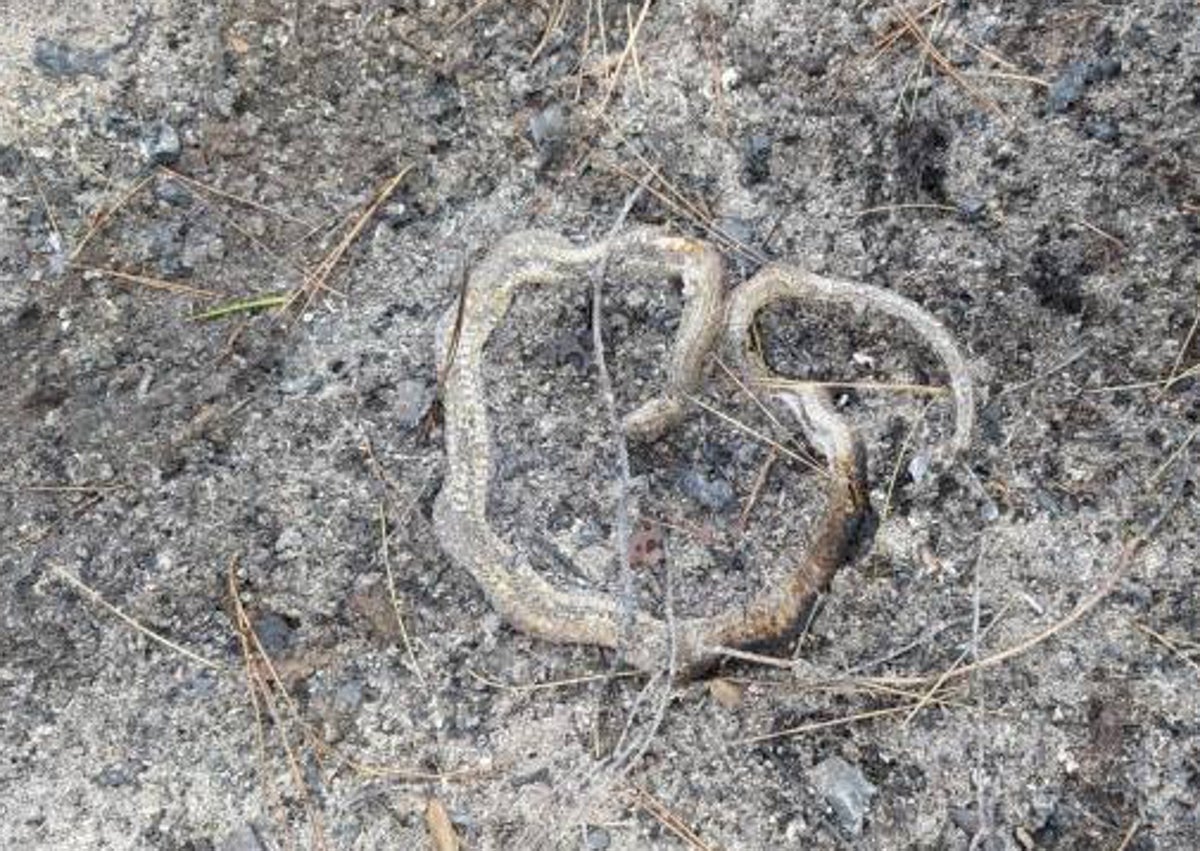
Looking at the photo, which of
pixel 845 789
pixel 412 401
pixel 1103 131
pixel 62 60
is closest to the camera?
pixel 845 789

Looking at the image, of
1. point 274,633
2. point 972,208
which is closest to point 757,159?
point 972,208

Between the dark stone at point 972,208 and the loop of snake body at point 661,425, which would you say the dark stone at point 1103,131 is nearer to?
the dark stone at point 972,208

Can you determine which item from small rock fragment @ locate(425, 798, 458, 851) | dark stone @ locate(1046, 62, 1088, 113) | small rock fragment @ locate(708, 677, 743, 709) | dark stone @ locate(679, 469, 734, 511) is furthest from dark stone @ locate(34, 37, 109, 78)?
dark stone @ locate(1046, 62, 1088, 113)

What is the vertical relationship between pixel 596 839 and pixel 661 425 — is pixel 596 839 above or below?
below

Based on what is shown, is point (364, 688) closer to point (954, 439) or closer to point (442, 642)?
point (442, 642)

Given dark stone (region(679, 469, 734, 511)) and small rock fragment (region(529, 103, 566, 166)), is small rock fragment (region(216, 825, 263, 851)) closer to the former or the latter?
dark stone (region(679, 469, 734, 511))

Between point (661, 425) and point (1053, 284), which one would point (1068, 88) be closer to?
point (1053, 284)

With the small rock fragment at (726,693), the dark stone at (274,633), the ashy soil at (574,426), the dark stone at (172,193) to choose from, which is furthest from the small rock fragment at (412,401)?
the small rock fragment at (726,693)

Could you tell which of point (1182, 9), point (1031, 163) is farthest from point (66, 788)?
point (1182, 9)
